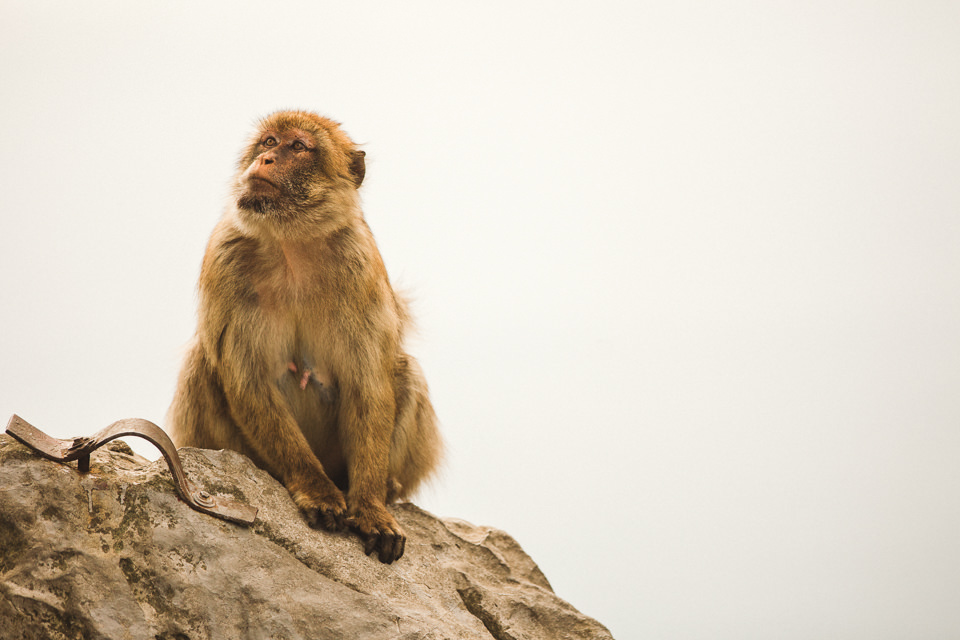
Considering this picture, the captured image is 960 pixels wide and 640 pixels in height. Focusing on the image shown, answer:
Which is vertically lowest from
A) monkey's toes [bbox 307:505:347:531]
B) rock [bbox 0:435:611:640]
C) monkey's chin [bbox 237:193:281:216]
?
rock [bbox 0:435:611:640]

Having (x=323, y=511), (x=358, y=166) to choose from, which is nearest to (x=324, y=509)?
(x=323, y=511)

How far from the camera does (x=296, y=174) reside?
4406 mm

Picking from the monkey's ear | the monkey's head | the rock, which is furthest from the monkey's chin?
the rock

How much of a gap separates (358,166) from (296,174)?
47cm

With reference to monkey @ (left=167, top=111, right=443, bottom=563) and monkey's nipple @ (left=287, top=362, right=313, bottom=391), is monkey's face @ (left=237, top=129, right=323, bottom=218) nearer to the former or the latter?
monkey @ (left=167, top=111, right=443, bottom=563)

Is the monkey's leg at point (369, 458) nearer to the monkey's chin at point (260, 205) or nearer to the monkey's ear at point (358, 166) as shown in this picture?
the monkey's chin at point (260, 205)

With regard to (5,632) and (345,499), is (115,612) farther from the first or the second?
(345,499)

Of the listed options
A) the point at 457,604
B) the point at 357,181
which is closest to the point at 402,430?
the point at 457,604

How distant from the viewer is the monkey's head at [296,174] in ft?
14.2

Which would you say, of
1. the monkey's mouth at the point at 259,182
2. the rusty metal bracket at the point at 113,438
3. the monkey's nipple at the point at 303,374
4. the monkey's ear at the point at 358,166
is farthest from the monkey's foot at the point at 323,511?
the monkey's ear at the point at 358,166

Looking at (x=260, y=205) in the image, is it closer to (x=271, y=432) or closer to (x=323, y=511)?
(x=271, y=432)

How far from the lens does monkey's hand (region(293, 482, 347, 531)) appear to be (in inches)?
160

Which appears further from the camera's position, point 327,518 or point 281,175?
point 281,175

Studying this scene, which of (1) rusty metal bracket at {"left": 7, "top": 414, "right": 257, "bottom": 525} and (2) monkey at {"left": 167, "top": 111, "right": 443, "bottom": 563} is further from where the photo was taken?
(2) monkey at {"left": 167, "top": 111, "right": 443, "bottom": 563}
